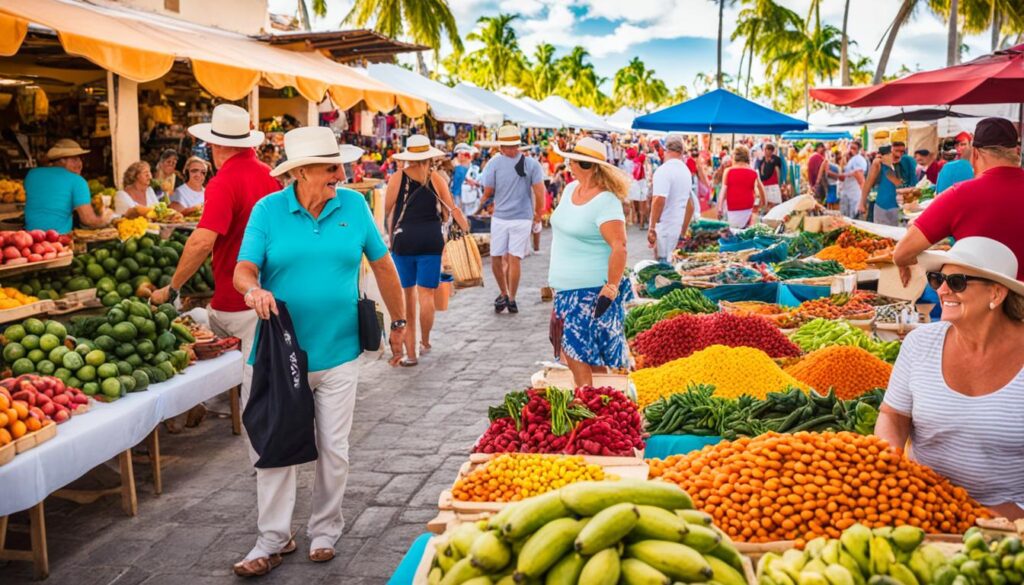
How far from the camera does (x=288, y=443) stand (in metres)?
4.40

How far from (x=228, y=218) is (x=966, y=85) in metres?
4.97

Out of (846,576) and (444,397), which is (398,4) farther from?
(846,576)

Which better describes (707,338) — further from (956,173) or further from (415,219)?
(956,173)

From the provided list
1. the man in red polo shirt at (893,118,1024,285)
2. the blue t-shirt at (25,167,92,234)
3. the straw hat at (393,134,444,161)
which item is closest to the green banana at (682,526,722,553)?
the man in red polo shirt at (893,118,1024,285)

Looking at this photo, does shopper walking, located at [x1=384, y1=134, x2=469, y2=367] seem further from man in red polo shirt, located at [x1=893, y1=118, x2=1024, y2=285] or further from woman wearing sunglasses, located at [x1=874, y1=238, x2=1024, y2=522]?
woman wearing sunglasses, located at [x1=874, y1=238, x2=1024, y2=522]

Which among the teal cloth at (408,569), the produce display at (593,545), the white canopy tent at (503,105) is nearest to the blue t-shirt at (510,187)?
the teal cloth at (408,569)

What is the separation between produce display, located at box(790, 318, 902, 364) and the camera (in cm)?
633

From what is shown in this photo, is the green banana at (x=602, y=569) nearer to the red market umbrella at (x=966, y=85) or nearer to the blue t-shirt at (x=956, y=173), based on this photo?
the red market umbrella at (x=966, y=85)

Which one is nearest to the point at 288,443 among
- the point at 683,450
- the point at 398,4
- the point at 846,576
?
the point at 683,450

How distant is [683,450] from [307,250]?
6.91ft

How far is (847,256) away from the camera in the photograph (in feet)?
33.6

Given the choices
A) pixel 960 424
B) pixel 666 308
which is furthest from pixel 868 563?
pixel 666 308

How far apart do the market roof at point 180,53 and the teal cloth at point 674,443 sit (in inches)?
194

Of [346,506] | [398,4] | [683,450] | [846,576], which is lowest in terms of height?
[346,506]
